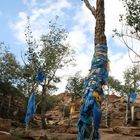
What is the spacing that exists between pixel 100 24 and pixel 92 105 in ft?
7.14

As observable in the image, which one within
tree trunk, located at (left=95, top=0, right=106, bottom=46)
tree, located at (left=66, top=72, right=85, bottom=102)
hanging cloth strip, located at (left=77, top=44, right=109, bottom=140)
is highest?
tree, located at (left=66, top=72, right=85, bottom=102)

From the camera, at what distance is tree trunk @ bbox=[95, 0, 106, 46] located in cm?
866

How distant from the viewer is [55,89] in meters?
44.3

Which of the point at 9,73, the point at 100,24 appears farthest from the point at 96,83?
the point at 9,73

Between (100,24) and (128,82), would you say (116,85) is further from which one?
(100,24)

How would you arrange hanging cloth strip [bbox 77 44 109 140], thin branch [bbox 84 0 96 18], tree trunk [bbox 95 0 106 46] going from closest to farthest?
1. hanging cloth strip [bbox 77 44 109 140]
2. tree trunk [bbox 95 0 106 46]
3. thin branch [bbox 84 0 96 18]

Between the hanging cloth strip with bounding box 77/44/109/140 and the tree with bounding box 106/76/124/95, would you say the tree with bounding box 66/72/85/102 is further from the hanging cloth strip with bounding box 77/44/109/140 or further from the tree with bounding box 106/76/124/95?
the hanging cloth strip with bounding box 77/44/109/140

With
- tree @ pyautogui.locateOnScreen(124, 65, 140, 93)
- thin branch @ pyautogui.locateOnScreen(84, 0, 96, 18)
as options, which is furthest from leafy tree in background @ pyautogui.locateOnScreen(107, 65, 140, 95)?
thin branch @ pyautogui.locateOnScreen(84, 0, 96, 18)

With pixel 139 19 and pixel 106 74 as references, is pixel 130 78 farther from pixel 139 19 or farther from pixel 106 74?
pixel 106 74

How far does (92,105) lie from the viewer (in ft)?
25.5

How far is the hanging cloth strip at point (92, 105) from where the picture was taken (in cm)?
768

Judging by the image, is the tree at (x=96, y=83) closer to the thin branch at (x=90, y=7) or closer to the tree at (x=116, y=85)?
the thin branch at (x=90, y=7)

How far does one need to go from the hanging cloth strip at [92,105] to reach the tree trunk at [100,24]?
580 mm

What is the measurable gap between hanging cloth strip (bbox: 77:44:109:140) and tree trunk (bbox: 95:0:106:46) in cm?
58
